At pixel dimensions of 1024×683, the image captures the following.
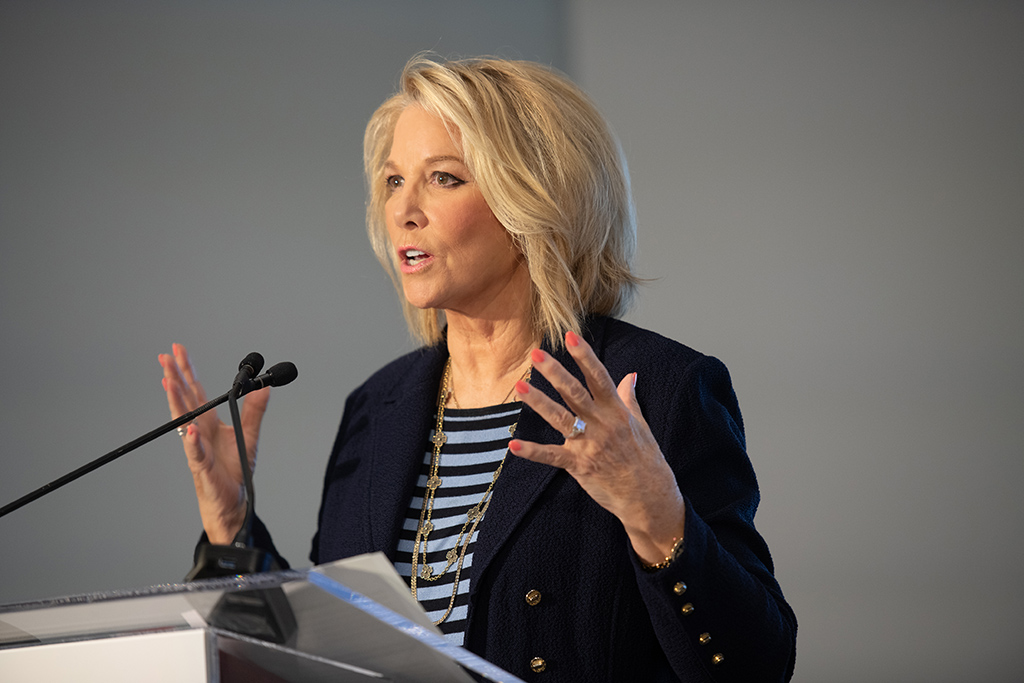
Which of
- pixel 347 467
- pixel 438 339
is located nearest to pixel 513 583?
pixel 347 467

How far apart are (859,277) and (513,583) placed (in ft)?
5.79

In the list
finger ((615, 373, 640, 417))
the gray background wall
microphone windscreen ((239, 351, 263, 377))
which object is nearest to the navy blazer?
finger ((615, 373, 640, 417))

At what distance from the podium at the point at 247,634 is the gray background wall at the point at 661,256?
2095 millimetres

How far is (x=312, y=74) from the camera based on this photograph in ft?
10.4

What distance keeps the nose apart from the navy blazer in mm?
406

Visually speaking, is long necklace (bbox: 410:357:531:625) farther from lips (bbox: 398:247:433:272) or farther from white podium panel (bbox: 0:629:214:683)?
white podium panel (bbox: 0:629:214:683)

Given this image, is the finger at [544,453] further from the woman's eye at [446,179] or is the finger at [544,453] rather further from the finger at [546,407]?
the woman's eye at [446,179]

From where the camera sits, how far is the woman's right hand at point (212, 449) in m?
1.67

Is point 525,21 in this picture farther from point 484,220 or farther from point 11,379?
point 11,379

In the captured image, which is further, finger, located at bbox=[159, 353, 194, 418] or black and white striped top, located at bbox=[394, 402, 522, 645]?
finger, located at bbox=[159, 353, 194, 418]

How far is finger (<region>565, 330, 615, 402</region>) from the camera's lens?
1.08 m

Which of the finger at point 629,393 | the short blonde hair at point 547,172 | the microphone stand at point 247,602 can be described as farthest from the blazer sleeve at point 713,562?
the microphone stand at point 247,602

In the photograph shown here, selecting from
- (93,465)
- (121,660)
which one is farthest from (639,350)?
(121,660)

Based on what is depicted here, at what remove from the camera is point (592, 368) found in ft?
3.60
